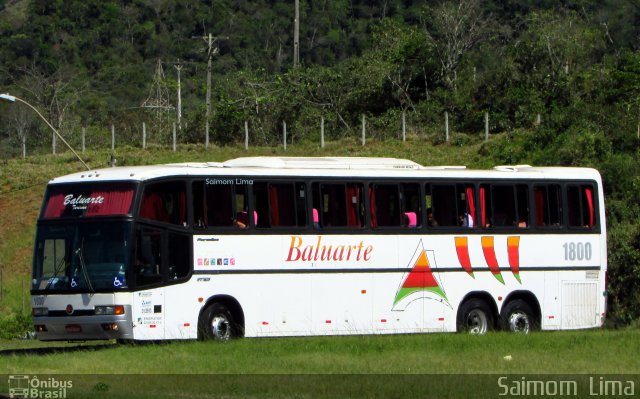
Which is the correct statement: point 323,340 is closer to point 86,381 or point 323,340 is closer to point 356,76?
point 86,381

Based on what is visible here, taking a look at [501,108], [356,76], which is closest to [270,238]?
[501,108]

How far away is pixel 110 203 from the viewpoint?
20.5 metres

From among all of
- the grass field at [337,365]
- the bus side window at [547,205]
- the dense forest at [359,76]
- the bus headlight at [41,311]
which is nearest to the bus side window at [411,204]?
the bus side window at [547,205]

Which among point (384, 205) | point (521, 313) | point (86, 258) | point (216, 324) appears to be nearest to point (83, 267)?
point (86, 258)

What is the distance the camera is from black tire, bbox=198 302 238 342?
21.0 metres

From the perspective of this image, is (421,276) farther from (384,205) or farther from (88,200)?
(88,200)

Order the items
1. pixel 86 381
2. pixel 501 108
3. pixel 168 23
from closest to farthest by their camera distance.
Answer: pixel 86 381 → pixel 501 108 → pixel 168 23

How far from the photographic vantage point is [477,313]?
2420cm

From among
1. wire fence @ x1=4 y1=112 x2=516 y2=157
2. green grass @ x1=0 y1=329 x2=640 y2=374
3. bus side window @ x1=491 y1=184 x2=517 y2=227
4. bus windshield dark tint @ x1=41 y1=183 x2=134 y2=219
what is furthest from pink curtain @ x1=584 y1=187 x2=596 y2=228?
wire fence @ x1=4 y1=112 x2=516 y2=157

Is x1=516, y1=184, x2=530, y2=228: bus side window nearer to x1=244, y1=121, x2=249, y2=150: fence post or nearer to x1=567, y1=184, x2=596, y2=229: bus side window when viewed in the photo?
x1=567, y1=184, x2=596, y2=229: bus side window

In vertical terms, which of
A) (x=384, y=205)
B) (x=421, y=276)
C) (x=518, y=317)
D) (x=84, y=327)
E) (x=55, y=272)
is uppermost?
(x=384, y=205)

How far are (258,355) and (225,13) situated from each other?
285 feet

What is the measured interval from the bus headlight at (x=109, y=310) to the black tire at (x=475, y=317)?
7.03 metres

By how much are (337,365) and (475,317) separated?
7744mm
